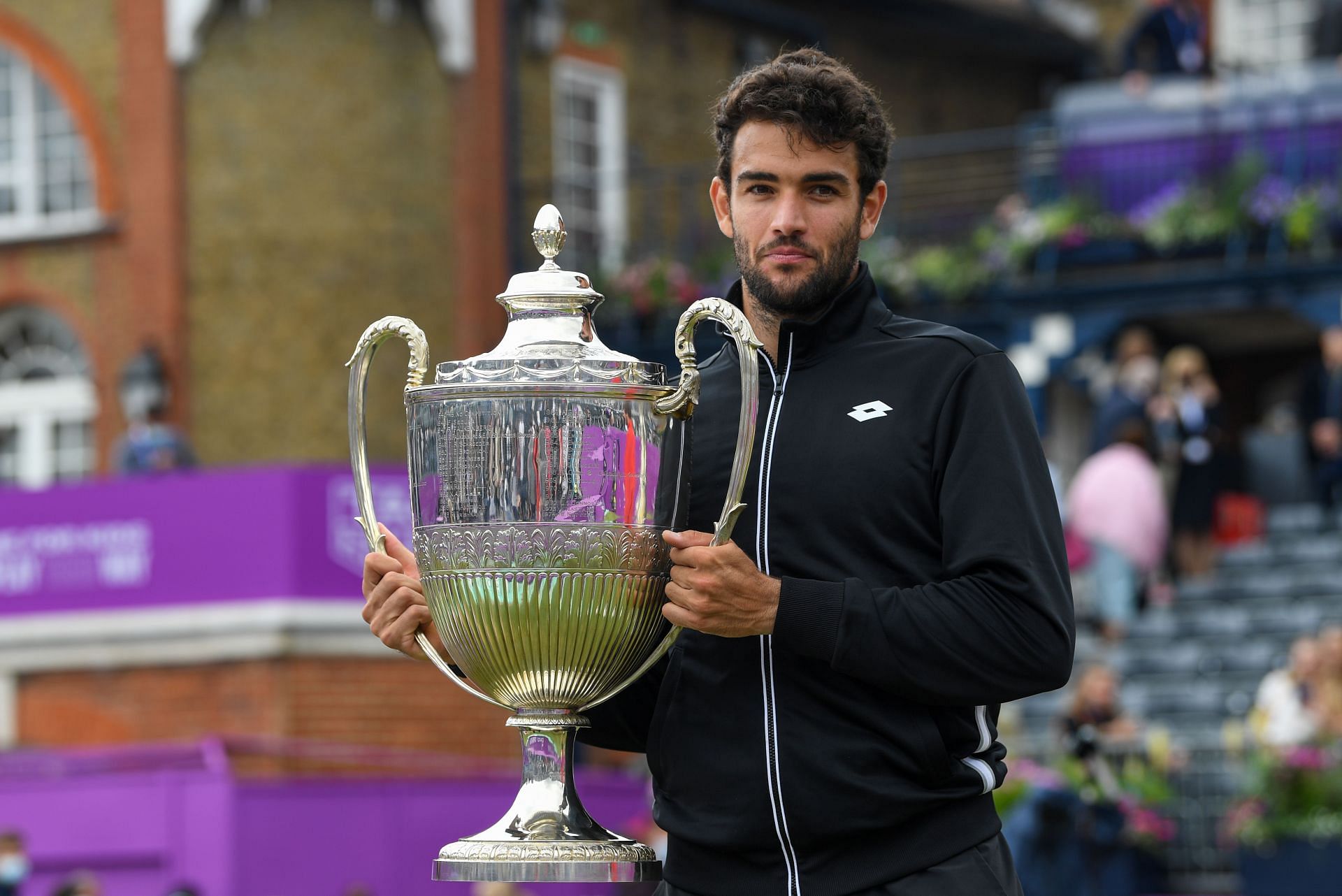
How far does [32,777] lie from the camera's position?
1385 cm

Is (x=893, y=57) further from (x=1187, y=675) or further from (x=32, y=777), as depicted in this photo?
(x=32, y=777)

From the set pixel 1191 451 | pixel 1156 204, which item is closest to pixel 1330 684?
pixel 1191 451

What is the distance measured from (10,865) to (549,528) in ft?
32.2

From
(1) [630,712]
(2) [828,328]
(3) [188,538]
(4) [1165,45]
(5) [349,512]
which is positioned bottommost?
(3) [188,538]

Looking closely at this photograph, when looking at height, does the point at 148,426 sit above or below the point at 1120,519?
above

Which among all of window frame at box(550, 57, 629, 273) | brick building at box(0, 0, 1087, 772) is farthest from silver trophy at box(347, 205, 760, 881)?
window frame at box(550, 57, 629, 273)

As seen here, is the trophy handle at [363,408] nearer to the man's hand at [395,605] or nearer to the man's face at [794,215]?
the man's hand at [395,605]

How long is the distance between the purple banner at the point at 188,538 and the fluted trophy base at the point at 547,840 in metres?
11.2

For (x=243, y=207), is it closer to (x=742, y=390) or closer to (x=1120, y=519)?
(x=1120, y=519)

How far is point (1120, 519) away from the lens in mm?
15531

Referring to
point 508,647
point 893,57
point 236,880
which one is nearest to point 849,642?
point 508,647

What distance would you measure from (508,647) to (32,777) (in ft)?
36.2

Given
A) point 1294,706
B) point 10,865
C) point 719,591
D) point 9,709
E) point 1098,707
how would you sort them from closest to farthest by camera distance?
point 719,591
point 1294,706
point 1098,707
point 10,865
point 9,709

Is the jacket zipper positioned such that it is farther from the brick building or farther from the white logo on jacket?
the brick building
